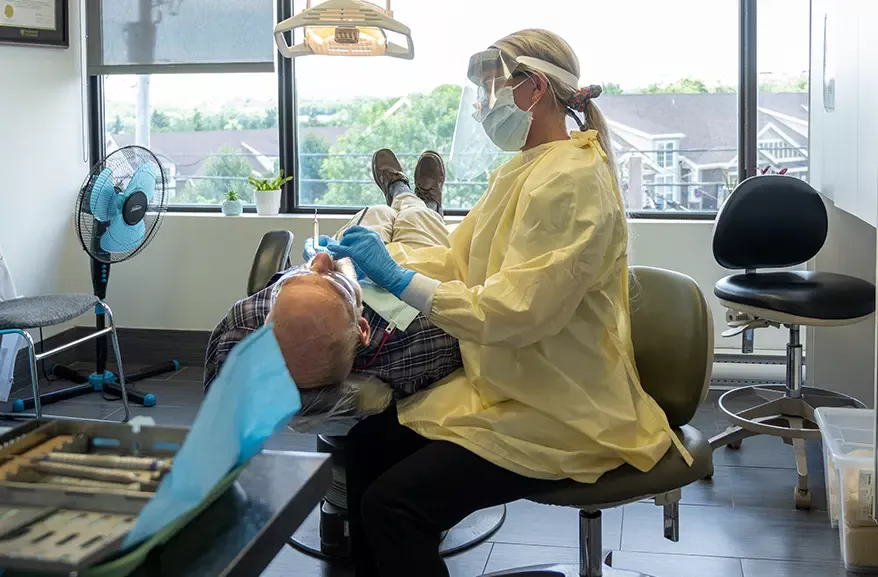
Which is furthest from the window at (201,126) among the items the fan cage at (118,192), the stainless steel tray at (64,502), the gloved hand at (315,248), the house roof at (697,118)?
the stainless steel tray at (64,502)

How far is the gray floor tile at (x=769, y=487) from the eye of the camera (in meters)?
2.88

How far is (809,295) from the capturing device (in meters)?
2.88

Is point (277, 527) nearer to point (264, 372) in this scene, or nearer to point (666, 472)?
point (264, 372)

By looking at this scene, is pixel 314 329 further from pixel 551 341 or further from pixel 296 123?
pixel 296 123

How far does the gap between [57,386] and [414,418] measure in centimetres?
290

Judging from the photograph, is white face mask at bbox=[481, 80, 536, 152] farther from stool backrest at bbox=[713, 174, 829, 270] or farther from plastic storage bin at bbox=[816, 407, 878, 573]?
stool backrest at bbox=[713, 174, 829, 270]

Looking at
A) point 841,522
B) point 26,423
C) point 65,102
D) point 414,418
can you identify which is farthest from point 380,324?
point 65,102

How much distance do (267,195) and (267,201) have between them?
0.03 meters

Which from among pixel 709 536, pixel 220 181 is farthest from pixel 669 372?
pixel 220 181

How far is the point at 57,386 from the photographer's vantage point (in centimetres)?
420

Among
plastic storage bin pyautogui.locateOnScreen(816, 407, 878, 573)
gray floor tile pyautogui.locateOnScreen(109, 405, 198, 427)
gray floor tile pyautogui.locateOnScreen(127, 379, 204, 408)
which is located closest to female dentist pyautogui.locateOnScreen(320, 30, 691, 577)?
plastic storage bin pyautogui.locateOnScreen(816, 407, 878, 573)

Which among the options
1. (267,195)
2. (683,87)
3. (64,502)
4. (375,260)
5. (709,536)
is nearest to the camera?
(64,502)

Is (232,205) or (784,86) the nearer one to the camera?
(784,86)

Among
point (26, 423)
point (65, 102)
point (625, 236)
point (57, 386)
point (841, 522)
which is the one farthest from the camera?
point (65, 102)
